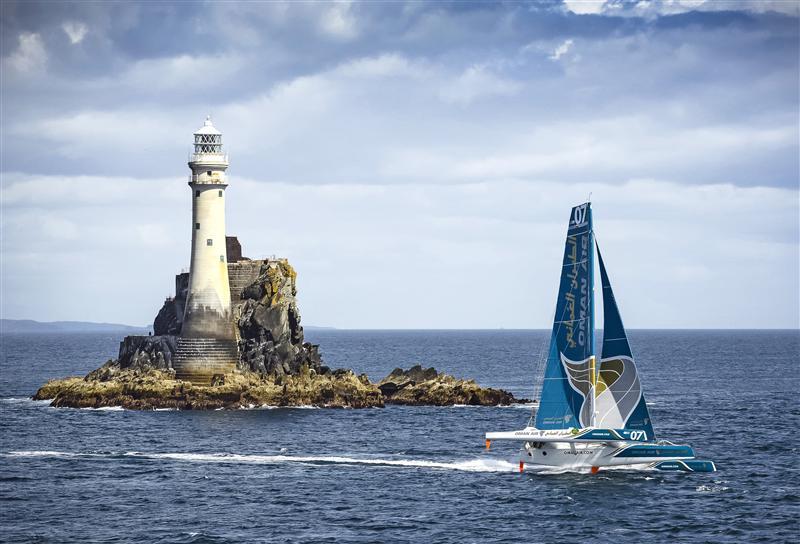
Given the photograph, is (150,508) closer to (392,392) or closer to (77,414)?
(77,414)

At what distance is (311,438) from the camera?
229ft

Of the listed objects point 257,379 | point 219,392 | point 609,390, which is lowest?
point 219,392

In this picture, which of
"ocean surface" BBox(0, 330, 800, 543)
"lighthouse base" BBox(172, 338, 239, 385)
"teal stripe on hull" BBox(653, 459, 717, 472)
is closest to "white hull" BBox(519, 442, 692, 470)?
"teal stripe on hull" BBox(653, 459, 717, 472)

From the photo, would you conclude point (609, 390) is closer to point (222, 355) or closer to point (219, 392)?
point (219, 392)

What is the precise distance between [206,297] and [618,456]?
134 feet

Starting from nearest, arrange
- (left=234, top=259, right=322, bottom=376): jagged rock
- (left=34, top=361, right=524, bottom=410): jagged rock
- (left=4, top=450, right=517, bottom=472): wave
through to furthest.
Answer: (left=4, top=450, right=517, bottom=472): wave < (left=34, top=361, right=524, bottom=410): jagged rock < (left=234, top=259, right=322, bottom=376): jagged rock

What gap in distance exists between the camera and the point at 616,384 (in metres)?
55.1

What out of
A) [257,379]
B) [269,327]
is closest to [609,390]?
[257,379]

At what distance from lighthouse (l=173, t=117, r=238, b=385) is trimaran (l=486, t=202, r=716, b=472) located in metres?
36.1

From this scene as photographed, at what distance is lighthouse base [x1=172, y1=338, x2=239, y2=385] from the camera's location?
3381 inches

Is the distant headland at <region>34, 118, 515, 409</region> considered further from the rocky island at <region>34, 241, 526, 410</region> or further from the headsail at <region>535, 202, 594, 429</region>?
the headsail at <region>535, 202, 594, 429</region>

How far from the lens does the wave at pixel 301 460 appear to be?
58938 millimetres

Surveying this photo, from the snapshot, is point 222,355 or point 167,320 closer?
point 222,355

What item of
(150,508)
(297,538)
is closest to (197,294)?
(150,508)
